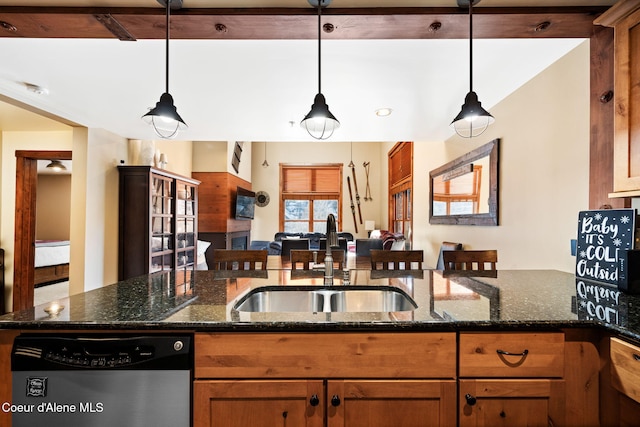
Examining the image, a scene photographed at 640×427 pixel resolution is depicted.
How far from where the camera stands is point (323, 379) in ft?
3.46

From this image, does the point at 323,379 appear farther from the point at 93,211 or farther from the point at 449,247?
the point at 93,211

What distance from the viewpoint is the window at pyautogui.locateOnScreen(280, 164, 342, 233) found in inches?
335

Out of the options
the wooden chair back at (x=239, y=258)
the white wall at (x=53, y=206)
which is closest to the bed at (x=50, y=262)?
the white wall at (x=53, y=206)

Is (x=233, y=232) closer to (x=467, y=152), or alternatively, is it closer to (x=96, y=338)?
(x=467, y=152)

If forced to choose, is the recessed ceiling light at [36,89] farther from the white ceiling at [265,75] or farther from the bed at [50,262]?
the bed at [50,262]

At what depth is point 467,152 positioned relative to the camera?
3.41 metres

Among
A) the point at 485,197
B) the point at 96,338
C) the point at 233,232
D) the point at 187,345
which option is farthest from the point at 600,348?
the point at 233,232

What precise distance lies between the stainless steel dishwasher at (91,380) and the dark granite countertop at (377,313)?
0.06 metres

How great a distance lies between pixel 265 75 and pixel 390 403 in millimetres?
2210

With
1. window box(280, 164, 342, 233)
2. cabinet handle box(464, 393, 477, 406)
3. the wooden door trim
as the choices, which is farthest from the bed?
cabinet handle box(464, 393, 477, 406)

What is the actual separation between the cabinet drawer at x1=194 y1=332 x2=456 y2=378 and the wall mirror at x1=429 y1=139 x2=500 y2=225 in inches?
84.1

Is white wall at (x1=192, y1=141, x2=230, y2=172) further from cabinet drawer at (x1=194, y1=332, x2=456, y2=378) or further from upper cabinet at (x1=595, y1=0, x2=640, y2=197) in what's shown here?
upper cabinet at (x1=595, y1=0, x2=640, y2=197)

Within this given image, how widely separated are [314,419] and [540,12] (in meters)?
2.05

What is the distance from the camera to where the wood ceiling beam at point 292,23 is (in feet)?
5.00
